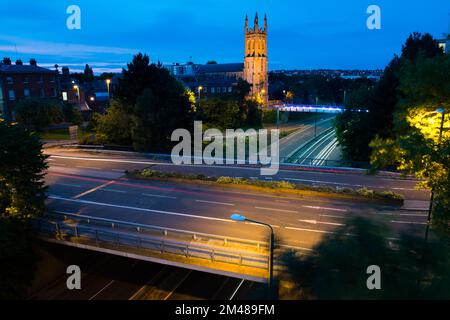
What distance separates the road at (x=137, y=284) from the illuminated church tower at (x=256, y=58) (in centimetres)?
11090

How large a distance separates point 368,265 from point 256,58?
423 ft

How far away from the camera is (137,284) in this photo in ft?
68.2

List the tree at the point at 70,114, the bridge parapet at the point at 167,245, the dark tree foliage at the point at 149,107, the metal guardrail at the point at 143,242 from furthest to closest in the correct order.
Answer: the tree at the point at 70,114 → the dark tree foliage at the point at 149,107 → the metal guardrail at the point at 143,242 → the bridge parapet at the point at 167,245

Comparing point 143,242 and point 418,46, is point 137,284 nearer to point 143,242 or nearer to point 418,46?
point 143,242

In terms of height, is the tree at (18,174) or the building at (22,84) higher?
the building at (22,84)

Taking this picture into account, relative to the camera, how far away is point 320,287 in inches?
340

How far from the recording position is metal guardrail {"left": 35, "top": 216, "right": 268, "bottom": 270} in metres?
14.4

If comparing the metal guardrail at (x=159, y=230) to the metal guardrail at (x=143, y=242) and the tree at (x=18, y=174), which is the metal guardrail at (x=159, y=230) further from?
the tree at (x=18, y=174)

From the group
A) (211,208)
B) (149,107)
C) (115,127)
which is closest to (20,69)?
(115,127)

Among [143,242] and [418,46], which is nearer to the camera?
[143,242]

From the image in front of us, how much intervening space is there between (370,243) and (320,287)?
1825 millimetres

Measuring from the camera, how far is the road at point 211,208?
18344 millimetres

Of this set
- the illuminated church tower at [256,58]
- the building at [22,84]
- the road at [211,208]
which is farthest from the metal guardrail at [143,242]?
the illuminated church tower at [256,58]
